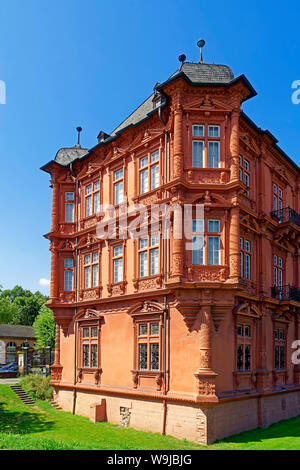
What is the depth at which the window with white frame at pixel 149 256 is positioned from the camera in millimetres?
22406

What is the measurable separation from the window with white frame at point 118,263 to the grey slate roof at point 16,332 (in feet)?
154

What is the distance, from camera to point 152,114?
2344 cm

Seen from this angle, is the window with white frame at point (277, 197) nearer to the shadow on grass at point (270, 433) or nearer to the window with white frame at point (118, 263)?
the window with white frame at point (118, 263)

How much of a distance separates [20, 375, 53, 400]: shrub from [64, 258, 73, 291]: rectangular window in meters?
6.92

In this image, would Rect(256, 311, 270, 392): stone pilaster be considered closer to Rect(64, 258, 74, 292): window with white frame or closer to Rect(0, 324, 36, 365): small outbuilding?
Rect(64, 258, 74, 292): window with white frame

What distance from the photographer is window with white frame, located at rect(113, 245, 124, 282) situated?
24797 mm

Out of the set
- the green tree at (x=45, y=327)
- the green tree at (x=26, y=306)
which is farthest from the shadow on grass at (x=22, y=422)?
the green tree at (x=26, y=306)

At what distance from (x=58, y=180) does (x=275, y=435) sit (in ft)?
65.1

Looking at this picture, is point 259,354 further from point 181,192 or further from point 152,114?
point 152,114

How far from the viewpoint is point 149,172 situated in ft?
77.6

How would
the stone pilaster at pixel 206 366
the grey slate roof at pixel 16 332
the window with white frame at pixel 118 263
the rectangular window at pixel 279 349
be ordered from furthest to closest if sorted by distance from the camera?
1. the grey slate roof at pixel 16 332
2. the rectangular window at pixel 279 349
3. the window with white frame at pixel 118 263
4. the stone pilaster at pixel 206 366

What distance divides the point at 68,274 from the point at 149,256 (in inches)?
333
